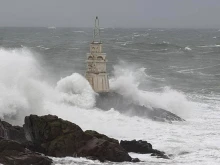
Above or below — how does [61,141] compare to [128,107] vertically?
above

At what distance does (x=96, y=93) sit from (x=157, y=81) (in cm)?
2218

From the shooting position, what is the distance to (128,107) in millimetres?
34562

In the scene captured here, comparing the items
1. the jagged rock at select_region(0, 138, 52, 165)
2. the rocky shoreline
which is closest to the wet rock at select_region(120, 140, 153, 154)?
the rocky shoreline

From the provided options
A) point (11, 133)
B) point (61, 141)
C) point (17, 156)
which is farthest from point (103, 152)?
point (11, 133)

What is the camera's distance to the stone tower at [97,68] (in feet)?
113

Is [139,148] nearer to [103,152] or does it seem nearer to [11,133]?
[103,152]

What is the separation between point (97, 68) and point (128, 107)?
10.2 feet

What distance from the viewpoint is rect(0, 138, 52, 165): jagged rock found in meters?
19.9

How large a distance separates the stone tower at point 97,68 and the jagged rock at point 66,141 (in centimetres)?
1153

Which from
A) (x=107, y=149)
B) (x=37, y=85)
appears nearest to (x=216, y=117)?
(x=37, y=85)

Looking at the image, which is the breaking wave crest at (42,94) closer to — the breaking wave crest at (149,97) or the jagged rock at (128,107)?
the breaking wave crest at (149,97)

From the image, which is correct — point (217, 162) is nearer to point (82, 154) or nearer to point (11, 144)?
point (82, 154)

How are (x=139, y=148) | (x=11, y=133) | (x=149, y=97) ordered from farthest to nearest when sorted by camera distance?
1. (x=149, y=97)
2. (x=139, y=148)
3. (x=11, y=133)

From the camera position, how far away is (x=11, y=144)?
20438 millimetres
